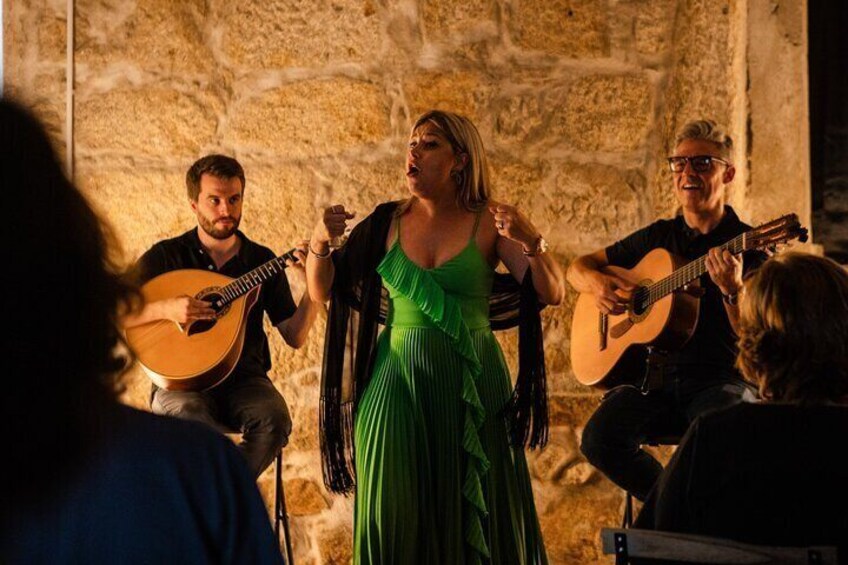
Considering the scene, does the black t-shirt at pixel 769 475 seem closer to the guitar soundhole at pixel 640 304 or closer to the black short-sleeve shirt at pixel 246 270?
the guitar soundhole at pixel 640 304

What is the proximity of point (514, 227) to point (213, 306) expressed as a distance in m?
1.18

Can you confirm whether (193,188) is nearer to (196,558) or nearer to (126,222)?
(126,222)

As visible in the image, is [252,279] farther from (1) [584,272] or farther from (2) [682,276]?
(2) [682,276]

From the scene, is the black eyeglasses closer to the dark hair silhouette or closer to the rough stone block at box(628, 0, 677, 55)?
the rough stone block at box(628, 0, 677, 55)

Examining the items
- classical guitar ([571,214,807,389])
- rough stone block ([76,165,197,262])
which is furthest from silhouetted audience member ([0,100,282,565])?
rough stone block ([76,165,197,262])

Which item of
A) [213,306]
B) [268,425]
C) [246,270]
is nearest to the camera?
[268,425]

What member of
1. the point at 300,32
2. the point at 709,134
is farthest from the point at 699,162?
the point at 300,32

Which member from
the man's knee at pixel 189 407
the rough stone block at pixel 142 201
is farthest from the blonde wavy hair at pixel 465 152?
the rough stone block at pixel 142 201

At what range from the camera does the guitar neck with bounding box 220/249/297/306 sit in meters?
4.14

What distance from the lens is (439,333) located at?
3791 mm

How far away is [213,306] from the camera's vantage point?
13.8ft

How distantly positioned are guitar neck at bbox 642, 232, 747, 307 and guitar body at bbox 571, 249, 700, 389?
2 centimetres

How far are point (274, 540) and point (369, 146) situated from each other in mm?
3847

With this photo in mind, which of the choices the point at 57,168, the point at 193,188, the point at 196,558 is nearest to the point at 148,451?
the point at 196,558
